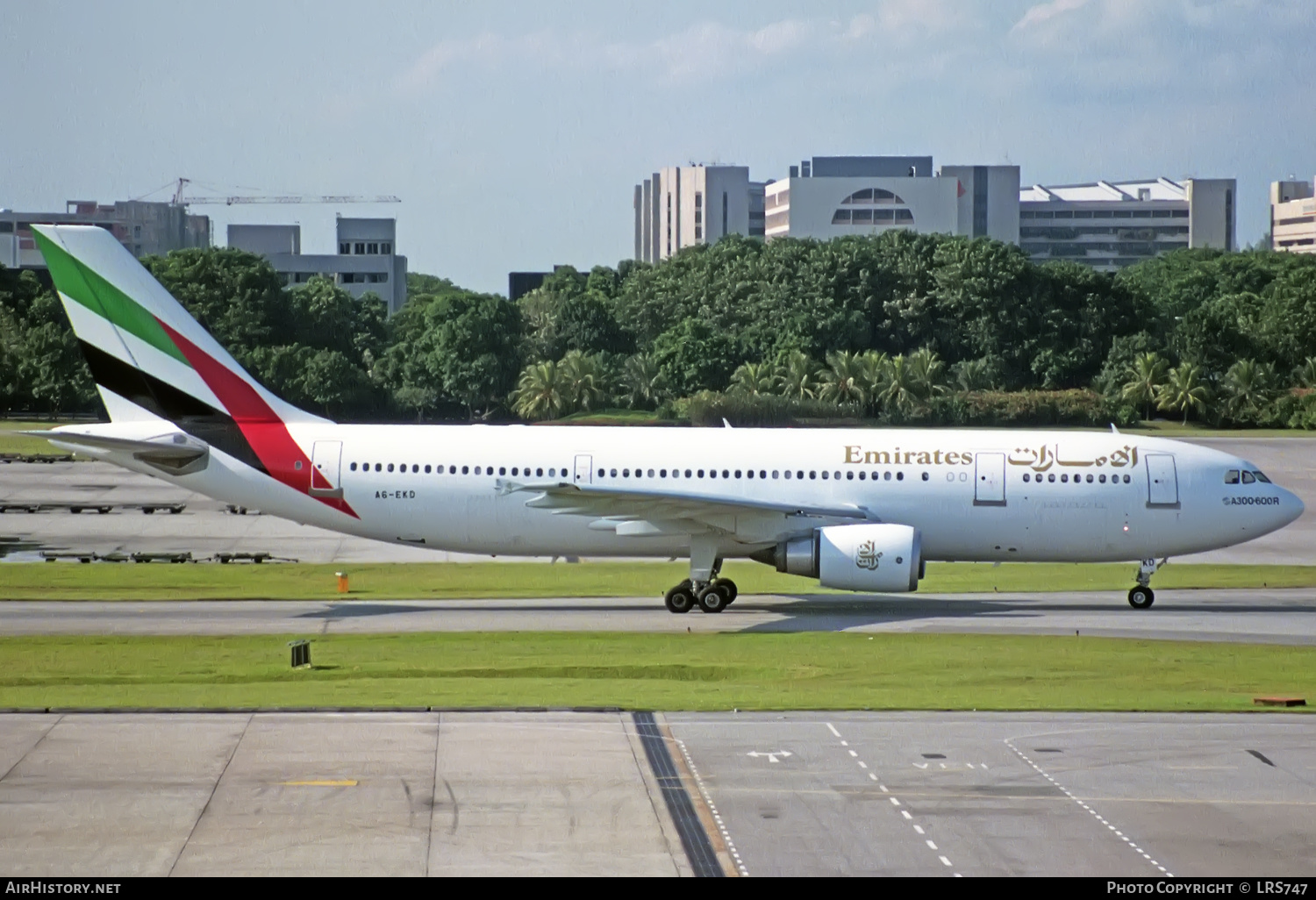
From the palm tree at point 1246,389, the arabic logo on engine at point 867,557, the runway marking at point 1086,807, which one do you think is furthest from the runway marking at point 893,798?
the palm tree at point 1246,389

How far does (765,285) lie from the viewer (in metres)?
137

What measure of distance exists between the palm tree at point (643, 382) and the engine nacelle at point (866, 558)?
3301 inches

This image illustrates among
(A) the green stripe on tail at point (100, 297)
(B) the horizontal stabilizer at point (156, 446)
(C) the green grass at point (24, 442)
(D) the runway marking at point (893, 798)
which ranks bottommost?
(D) the runway marking at point (893, 798)

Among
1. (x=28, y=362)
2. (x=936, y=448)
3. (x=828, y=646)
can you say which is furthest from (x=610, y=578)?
(x=28, y=362)

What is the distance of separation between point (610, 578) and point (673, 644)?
1223 centimetres

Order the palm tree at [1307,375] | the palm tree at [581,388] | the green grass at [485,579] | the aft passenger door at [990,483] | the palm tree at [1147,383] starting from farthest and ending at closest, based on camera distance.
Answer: the palm tree at [581,388] → the palm tree at [1307,375] → the palm tree at [1147,383] → the green grass at [485,579] → the aft passenger door at [990,483]

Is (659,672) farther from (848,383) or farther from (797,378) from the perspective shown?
(797,378)

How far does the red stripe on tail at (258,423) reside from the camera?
38625 mm

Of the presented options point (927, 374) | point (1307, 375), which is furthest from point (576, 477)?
point (1307, 375)

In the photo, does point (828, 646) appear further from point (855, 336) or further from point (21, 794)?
point (855, 336)

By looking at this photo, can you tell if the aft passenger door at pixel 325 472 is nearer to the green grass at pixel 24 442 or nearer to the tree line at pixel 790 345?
the green grass at pixel 24 442

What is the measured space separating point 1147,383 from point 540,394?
42.5 metres

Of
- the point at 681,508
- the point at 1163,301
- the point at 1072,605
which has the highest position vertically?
the point at 1163,301

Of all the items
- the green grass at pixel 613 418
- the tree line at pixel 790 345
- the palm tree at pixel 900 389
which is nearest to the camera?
the green grass at pixel 613 418
